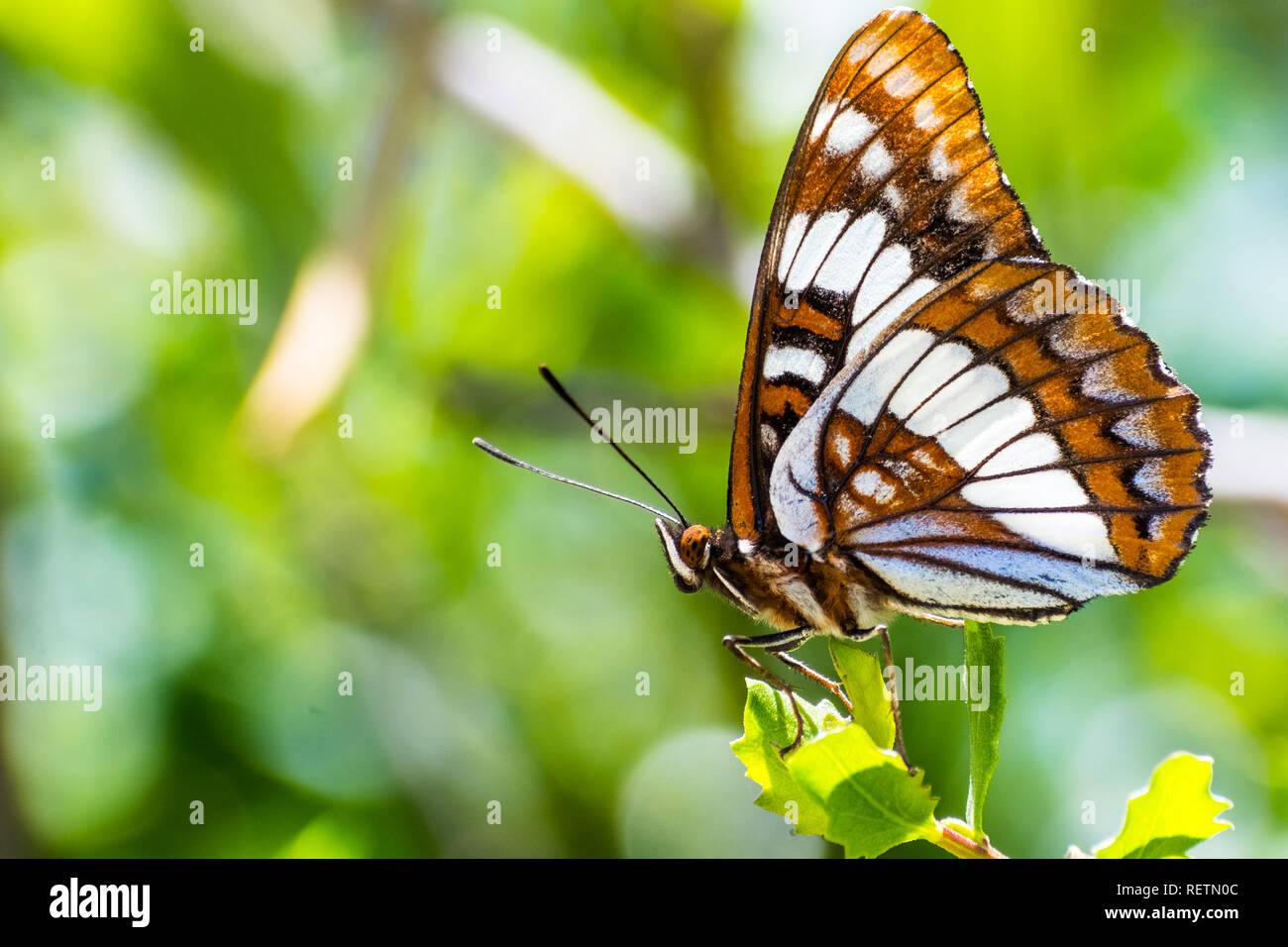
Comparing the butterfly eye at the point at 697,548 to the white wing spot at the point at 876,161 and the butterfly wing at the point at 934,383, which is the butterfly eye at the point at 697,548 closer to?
the butterfly wing at the point at 934,383

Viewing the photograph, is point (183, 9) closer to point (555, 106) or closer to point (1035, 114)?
point (555, 106)

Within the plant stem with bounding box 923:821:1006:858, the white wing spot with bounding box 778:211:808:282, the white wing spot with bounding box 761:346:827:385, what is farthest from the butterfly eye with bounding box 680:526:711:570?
the plant stem with bounding box 923:821:1006:858

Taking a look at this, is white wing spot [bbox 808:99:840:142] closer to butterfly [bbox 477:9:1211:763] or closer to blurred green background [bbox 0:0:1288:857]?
butterfly [bbox 477:9:1211:763]

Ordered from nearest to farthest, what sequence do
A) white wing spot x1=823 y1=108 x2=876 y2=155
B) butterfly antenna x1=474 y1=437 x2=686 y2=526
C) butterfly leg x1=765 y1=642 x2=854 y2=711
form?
butterfly leg x1=765 y1=642 x2=854 y2=711 → white wing spot x1=823 y1=108 x2=876 y2=155 → butterfly antenna x1=474 y1=437 x2=686 y2=526

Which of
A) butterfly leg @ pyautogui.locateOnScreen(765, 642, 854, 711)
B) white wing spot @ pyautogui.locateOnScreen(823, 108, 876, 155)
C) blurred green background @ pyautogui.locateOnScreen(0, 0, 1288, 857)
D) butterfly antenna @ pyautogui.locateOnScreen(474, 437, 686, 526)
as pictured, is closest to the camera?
butterfly leg @ pyautogui.locateOnScreen(765, 642, 854, 711)

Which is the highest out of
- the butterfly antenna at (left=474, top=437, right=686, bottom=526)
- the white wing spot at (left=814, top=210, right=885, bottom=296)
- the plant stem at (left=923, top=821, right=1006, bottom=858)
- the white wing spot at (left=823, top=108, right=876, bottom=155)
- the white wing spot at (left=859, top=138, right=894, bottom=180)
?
the white wing spot at (left=823, top=108, right=876, bottom=155)

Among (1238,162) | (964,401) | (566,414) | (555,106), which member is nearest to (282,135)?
(555,106)

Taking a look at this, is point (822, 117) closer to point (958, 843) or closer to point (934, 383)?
point (934, 383)

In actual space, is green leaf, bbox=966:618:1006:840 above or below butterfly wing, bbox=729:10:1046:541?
below
